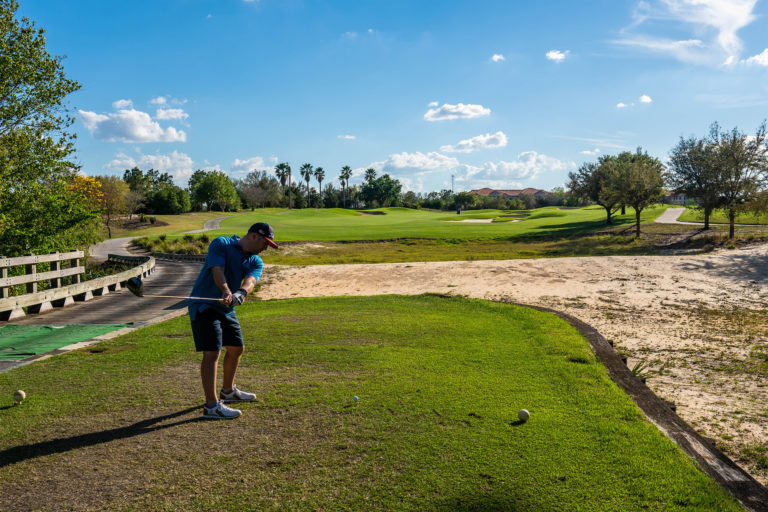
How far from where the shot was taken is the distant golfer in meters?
5.21

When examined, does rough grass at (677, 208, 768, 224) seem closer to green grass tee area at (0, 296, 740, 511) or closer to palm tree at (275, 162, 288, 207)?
green grass tee area at (0, 296, 740, 511)

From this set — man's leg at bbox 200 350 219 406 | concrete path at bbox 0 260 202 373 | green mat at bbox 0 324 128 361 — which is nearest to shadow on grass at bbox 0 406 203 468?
man's leg at bbox 200 350 219 406

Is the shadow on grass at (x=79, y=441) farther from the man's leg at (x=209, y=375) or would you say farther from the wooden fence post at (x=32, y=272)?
the wooden fence post at (x=32, y=272)

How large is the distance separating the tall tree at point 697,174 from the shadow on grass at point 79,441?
3757 centimetres

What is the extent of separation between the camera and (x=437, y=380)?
6254mm

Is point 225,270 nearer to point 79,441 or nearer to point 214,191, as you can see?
point 79,441

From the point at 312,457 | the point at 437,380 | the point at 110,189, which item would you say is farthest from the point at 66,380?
the point at 110,189

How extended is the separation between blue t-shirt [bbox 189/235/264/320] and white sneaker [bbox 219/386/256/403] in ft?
3.21

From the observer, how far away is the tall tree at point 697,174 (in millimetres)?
32219

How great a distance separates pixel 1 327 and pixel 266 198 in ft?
360

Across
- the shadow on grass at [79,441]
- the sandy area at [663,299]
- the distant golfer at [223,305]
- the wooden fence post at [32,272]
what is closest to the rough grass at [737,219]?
the sandy area at [663,299]

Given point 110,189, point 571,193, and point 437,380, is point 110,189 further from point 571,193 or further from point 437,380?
point 437,380

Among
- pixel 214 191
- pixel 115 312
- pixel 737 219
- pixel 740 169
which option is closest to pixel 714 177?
pixel 740 169

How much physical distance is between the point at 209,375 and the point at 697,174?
1515 inches
